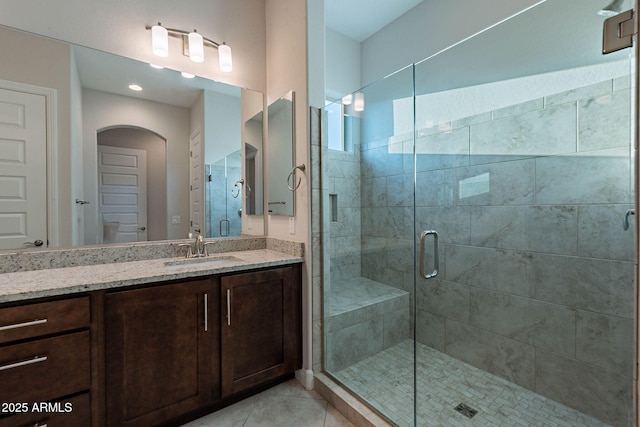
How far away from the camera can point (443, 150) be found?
7.81ft

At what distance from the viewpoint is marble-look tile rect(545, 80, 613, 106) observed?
1599 millimetres

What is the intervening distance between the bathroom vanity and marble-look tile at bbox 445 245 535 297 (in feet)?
4.27

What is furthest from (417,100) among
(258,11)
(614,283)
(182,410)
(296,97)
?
(182,410)

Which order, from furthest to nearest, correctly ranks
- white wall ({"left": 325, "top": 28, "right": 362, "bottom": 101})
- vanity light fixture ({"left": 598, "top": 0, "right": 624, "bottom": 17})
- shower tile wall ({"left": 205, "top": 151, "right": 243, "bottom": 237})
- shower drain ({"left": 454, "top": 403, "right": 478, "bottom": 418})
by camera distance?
white wall ({"left": 325, "top": 28, "right": 362, "bottom": 101})
shower tile wall ({"left": 205, "top": 151, "right": 243, "bottom": 237})
shower drain ({"left": 454, "top": 403, "right": 478, "bottom": 418})
vanity light fixture ({"left": 598, "top": 0, "right": 624, "bottom": 17})

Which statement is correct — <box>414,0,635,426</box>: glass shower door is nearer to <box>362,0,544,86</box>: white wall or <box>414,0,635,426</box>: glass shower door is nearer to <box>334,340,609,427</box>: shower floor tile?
<box>334,340,609,427</box>: shower floor tile

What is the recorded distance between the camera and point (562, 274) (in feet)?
5.89

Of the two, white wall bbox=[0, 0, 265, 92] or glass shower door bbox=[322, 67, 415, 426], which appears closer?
white wall bbox=[0, 0, 265, 92]

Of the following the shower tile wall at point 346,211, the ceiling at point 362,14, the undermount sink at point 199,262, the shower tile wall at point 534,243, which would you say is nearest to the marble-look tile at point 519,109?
the shower tile wall at point 534,243

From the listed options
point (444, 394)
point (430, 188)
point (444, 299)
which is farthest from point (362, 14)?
point (444, 394)

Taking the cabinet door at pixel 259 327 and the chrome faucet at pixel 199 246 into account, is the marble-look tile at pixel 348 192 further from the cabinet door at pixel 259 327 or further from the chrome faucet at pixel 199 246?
the chrome faucet at pixel 199 246

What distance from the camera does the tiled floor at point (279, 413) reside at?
62.6 inches

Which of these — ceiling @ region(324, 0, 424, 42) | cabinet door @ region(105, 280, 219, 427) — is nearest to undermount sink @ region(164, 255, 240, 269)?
cabinet door @ region(105, 280, 219, 427)

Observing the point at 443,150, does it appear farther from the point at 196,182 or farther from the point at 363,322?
the point at 196,182

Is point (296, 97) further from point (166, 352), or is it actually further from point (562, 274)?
point (562, 274)
